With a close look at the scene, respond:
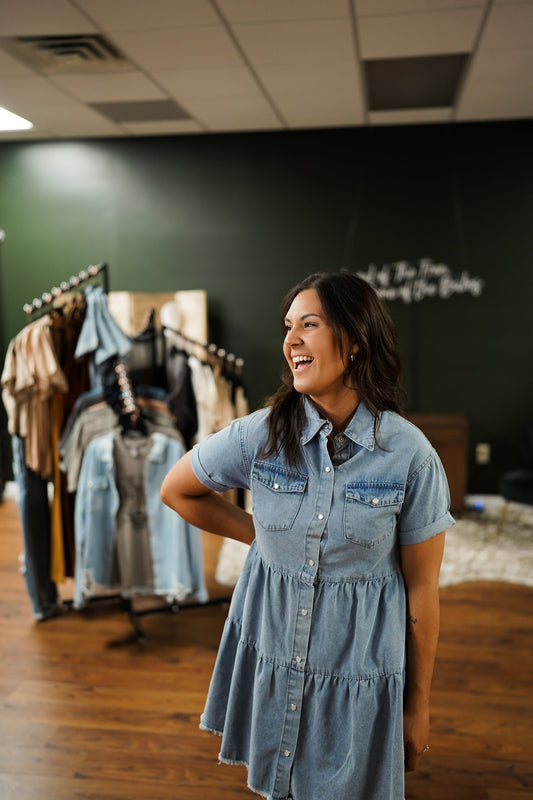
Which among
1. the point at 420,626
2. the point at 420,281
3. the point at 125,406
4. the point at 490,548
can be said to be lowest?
the point at 490,548

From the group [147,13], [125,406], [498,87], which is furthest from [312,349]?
[498,87]

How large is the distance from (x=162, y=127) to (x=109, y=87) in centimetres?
118

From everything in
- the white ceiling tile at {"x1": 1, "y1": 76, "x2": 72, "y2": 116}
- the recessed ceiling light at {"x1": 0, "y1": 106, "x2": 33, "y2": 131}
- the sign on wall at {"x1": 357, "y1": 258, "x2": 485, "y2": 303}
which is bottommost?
the sign on wall at {"x1": 357, "y1": 258, "x2": 485, "y2": 303}

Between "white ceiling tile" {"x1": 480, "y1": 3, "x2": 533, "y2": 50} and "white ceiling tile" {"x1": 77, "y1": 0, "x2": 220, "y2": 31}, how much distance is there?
4.31 ft

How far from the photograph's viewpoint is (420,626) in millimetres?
1465

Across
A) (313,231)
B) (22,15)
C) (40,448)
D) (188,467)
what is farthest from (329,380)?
(313,231)

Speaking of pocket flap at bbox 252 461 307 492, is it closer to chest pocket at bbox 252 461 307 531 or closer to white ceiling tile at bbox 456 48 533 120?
chest pocket at bbox 252 461 307 531

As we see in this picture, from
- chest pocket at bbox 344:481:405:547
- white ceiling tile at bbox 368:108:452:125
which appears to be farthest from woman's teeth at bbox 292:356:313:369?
white ceiling tile at bbox 368:108:452:125

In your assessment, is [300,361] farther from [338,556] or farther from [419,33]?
[419,33]

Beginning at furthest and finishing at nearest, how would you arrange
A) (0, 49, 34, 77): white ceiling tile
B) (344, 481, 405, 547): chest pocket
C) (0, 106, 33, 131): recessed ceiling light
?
(0, 106, 33, 131): recessed ceiling light < (0, 49, 34, 77): white ceiling tile < (344, 481, 405, 547): chest pocket

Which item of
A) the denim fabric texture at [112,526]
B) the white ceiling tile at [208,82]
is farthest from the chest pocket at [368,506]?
the white ceiling tile at [208,82]

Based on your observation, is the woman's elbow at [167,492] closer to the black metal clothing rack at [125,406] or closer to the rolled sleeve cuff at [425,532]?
the rolled sleeve cuff at [425,532]

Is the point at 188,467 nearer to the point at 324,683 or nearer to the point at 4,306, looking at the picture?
the point at 324,683

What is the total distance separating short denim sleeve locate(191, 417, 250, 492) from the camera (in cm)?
148
